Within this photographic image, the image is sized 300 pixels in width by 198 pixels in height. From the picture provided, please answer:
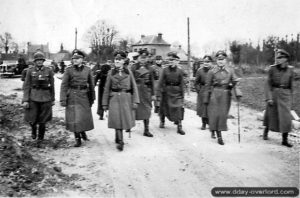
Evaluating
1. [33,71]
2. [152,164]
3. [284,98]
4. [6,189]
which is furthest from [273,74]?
[6,189]

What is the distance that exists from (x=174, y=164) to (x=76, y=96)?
2608 mm

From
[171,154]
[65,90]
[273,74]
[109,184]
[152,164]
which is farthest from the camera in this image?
[273,74]

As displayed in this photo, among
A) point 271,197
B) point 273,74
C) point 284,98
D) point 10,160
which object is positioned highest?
point 273,74

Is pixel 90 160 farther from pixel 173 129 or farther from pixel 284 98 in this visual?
pixel 284 98

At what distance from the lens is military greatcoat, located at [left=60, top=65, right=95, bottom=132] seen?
24.2ft

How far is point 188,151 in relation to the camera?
7.12 m

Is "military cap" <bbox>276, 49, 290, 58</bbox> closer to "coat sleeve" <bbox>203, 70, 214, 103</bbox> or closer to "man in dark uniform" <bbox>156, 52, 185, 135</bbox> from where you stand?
"coat sleeve" <bbox>203, 70, 214, 103</bbox>

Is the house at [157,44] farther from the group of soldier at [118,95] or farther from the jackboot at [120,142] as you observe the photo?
the jackboot at [120,142]

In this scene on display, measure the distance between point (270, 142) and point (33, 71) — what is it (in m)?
5.55

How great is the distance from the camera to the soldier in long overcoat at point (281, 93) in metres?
7.73

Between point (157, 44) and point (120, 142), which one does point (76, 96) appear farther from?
point (157, 44)

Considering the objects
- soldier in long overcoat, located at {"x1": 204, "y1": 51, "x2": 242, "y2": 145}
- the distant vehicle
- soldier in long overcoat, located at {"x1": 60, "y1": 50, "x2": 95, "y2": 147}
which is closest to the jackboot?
soldier in long overcoat, located at {"x1": 60, "y1": 50, "x2": 95, "y2": 147}

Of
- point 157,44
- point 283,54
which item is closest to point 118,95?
point 283,54

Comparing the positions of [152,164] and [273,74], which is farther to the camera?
[273,74]
